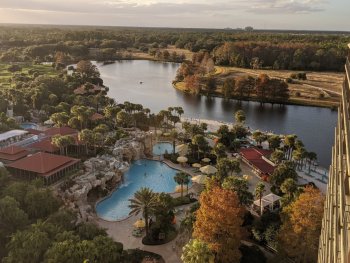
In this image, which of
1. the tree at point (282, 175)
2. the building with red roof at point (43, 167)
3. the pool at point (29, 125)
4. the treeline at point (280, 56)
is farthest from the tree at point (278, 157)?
the treeline at point (280, 56)

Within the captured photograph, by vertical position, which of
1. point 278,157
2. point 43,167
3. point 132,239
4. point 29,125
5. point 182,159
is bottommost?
point 132,239

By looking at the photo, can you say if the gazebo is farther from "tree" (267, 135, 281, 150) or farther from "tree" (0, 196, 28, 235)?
"tree" (0, 196, 28, 235)

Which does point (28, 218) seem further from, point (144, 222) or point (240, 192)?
point (240, 192)

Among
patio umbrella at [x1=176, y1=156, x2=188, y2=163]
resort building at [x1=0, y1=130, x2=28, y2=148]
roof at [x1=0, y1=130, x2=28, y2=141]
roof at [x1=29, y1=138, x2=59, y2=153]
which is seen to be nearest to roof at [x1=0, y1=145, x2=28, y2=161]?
roof at [x1=29, y1=138, x2=59, y2=153]

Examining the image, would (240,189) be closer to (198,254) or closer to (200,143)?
(198,254)

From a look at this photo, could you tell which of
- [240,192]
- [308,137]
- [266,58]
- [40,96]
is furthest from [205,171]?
[266,58]

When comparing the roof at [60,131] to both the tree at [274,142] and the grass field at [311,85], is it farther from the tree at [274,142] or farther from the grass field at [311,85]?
the grass field at [311,85]

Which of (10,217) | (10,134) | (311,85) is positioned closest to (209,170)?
(10,217)
